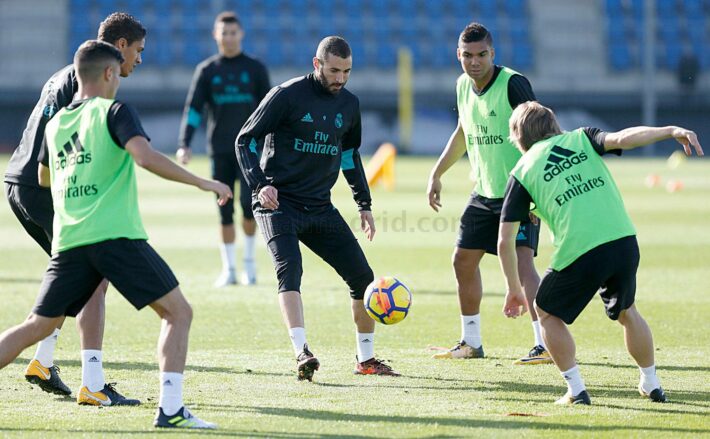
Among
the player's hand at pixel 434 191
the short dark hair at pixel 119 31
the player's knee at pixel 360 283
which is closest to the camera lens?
the short dark hair at pixel 119 31

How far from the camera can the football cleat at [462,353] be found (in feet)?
25.4

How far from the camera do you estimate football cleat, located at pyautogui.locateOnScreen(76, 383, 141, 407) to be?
19.8 ft

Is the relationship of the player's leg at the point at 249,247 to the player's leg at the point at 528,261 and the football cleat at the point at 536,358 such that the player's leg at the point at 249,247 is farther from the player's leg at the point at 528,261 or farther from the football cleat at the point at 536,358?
the football cleat at the point at 536,358

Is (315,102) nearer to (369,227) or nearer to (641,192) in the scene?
(369,227)

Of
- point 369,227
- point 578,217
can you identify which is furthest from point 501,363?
point 578,217

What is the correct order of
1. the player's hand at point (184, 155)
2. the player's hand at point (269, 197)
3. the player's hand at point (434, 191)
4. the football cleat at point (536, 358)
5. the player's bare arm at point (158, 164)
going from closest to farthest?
1. the player's bare arm at point (158, 164)
2. the player's hand at point (269, 197)
3. the football cleat at point (536, 358)
4. the player's hand at point (434, 191)
5. the player's hand at point (184, 155)

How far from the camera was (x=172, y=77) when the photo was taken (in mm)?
49188

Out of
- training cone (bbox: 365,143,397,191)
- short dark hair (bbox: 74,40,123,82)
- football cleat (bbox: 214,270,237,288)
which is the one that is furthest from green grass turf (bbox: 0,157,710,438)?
training cone (bbox: 365,143,397,191)

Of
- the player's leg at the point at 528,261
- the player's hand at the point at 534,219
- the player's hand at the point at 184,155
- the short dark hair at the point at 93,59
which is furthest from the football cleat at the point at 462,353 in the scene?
the player's hand at the point at 184,155

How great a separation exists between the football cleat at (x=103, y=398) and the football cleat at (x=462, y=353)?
2.53m

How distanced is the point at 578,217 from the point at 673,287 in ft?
20.3

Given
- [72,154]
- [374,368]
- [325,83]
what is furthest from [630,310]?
[72,154]

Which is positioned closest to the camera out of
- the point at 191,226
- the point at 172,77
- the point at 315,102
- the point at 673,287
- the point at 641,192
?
the point at 315,102

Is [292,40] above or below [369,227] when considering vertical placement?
above
